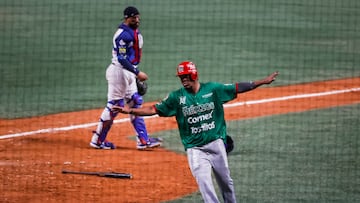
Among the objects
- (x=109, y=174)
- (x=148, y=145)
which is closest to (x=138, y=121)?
(x=148, y=145)

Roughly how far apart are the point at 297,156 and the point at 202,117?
136 inches

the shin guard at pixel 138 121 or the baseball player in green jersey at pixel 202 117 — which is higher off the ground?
the baseball player in green jersey at pixel 202 117

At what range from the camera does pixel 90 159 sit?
12250mm

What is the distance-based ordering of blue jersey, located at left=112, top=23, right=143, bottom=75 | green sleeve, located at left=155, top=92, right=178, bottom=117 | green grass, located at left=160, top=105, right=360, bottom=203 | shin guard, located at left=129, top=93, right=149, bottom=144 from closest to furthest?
green sleeve, located at left=155, top=92, right=178, bottom=117, green grass, located at left=160, top=105, right=360, bottom=203, blue jersey, located at left=112, top=23, right=143, bottom=75, shin guard, located at left=129, top=93, right=149, bottom=144

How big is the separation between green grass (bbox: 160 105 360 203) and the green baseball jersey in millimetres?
1340

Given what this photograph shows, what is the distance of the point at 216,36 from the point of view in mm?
22641

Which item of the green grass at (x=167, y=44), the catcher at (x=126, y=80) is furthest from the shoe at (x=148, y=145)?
the green grass at (x=167, y=44)

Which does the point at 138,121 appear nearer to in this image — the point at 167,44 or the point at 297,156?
the point at 297,156

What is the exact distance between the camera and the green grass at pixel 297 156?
1094 centimetres

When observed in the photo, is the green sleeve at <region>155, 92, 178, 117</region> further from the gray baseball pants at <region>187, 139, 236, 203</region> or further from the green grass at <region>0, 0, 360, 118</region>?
the green grass at <region>0, 0, 360, 118</region>

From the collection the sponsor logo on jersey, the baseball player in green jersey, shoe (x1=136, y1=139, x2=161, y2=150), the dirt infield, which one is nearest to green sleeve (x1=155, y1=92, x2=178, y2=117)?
the baseball player in green jersey

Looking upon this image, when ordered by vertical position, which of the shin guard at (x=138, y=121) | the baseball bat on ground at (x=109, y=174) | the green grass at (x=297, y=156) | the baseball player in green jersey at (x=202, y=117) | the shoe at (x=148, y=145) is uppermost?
the baseball player in green jersey at (x=202, y=117)

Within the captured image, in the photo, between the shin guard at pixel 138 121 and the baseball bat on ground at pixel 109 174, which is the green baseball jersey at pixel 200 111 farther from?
the shin guard at pixel 138 121

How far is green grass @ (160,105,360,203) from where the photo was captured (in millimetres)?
10938
